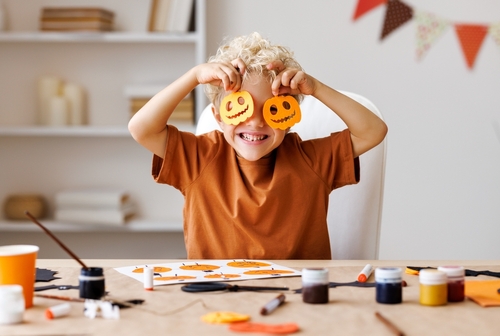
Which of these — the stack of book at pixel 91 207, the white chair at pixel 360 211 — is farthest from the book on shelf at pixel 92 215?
the white chair at pixel 360 211

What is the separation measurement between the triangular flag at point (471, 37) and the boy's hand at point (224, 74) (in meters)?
1.65

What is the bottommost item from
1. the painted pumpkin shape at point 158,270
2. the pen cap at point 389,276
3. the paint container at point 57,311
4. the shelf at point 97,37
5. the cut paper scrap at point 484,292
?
the painted pumpkin shape at point 158,270

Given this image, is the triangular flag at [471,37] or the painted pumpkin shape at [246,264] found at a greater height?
the triangular flag at [471,37]

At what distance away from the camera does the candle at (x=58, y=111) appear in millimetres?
2738

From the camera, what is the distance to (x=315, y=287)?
927 millimetres

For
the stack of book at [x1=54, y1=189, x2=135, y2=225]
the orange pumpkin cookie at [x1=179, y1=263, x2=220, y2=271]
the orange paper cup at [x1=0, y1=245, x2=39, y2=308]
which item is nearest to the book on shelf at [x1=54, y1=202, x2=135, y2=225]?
the stack of book at [x1=54, y1=189, x2=135, y2=225]

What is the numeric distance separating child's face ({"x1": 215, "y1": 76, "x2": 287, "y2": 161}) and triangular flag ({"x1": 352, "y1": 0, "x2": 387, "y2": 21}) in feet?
4.78

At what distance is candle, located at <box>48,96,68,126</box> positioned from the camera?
2738mm

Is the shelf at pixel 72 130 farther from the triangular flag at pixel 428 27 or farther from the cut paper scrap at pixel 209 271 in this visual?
the cut paper scrap at pixel 209 271

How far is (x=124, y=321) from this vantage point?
847 millimetres

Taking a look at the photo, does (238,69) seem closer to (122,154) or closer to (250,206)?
(250,206)

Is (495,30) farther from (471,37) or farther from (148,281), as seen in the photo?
(148,281)

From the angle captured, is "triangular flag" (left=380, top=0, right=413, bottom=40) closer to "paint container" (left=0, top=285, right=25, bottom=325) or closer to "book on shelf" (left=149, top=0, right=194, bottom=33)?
"book on shelf" (left=149, top=0, right=194, bottom=33)

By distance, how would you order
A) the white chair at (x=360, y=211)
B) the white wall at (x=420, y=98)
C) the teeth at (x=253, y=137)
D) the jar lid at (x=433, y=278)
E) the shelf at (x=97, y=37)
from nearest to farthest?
the jar lid at (x=433, y=278) → the teeth at (x=253, y=137) → the white chair at (x=360, y=211) → the shelf at (x=97, y=37) → the white wall at (x=420, y=98)
